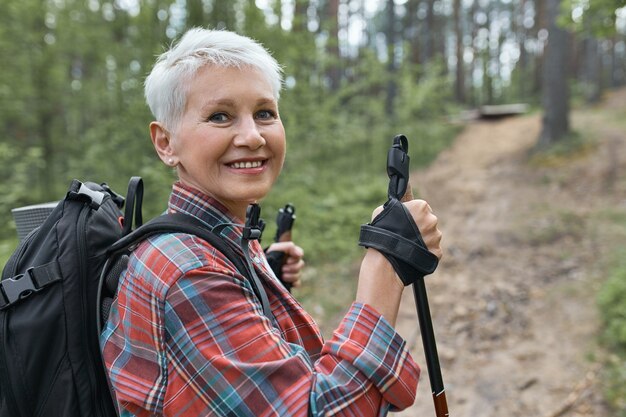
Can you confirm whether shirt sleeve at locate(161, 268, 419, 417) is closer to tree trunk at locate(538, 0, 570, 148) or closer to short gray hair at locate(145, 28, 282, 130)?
short gray hair at locate(145, 28, 282, 130)

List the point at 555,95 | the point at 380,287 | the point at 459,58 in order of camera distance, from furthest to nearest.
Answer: the point at 459,58 → the point at 555,95 → the point at 380,287

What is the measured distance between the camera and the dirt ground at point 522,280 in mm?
4367

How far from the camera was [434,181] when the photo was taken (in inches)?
425

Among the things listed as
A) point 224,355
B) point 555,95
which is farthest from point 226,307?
point 555,95

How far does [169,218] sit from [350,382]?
69 centimetres

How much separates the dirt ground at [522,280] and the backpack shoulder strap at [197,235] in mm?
3494

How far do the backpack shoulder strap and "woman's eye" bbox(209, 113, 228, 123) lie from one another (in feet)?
1.03

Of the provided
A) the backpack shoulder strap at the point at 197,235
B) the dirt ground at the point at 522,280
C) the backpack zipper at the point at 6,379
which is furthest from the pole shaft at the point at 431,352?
the dirt ground at the point at 522,280

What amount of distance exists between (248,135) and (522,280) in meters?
5.78

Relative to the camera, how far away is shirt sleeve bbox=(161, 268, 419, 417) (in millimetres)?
1092

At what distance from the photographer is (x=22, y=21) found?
23.5 ft

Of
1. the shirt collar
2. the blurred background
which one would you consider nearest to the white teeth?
the shirt collar

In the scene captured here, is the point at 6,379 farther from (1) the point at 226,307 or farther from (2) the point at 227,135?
(2) the point at 227,135

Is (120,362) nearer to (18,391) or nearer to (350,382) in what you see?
(18,391)
